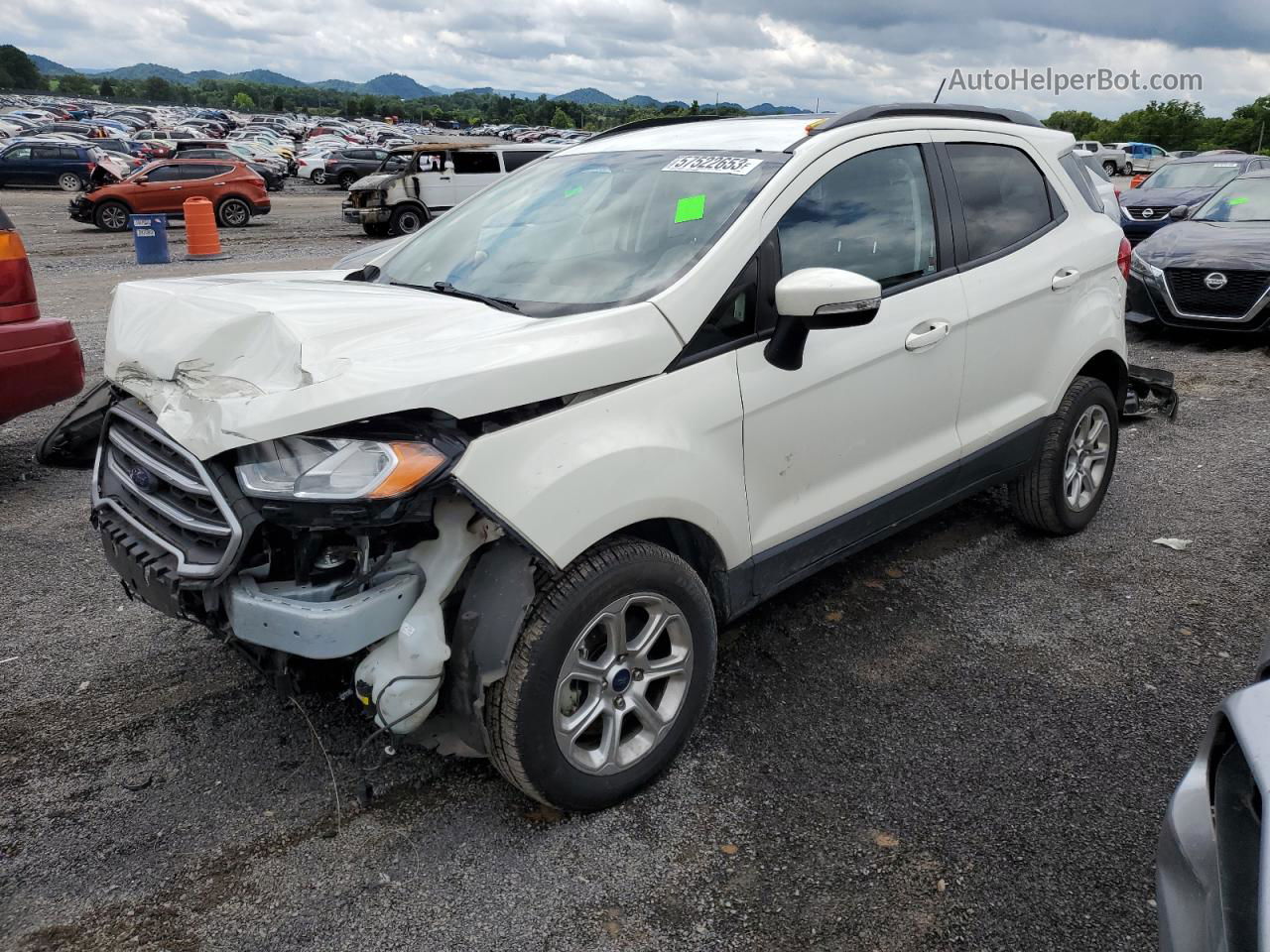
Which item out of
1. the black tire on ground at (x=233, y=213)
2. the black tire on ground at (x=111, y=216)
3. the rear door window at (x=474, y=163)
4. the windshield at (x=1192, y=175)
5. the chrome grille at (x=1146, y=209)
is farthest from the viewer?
the black tire on ground at (x=233, y=213)

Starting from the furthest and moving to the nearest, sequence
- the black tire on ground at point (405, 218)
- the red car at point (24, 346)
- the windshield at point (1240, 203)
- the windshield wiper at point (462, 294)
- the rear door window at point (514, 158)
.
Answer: the rear door window at point (514, 158)
the black tire on ground at point (405, 218)
the windshield at point (1240, 203)
the red car at point (24, 346)
the windshield wiper at point (462, 294)

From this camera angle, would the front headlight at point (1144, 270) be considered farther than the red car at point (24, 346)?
Yes

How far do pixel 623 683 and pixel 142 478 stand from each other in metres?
1.45

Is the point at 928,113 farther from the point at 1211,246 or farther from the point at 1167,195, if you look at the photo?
the point at 1167,195

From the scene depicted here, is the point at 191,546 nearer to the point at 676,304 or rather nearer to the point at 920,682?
the point at 676,304

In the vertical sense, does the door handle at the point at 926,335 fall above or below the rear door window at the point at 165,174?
below

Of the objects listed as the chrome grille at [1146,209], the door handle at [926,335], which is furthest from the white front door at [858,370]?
the chrome grille at [1146,209]

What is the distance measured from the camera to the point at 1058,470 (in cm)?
441

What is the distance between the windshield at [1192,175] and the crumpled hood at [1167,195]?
9.8 inches

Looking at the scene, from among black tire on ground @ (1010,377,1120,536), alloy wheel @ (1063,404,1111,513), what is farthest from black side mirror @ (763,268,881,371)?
alloy wheel @ (1063,404,1111,513)

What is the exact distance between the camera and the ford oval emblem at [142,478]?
265 centimetres

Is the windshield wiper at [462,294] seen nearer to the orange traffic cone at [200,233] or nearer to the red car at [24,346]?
the red car at [24,346]

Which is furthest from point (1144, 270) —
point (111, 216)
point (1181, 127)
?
point (1181, 127)

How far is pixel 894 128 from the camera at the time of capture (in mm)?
3551
